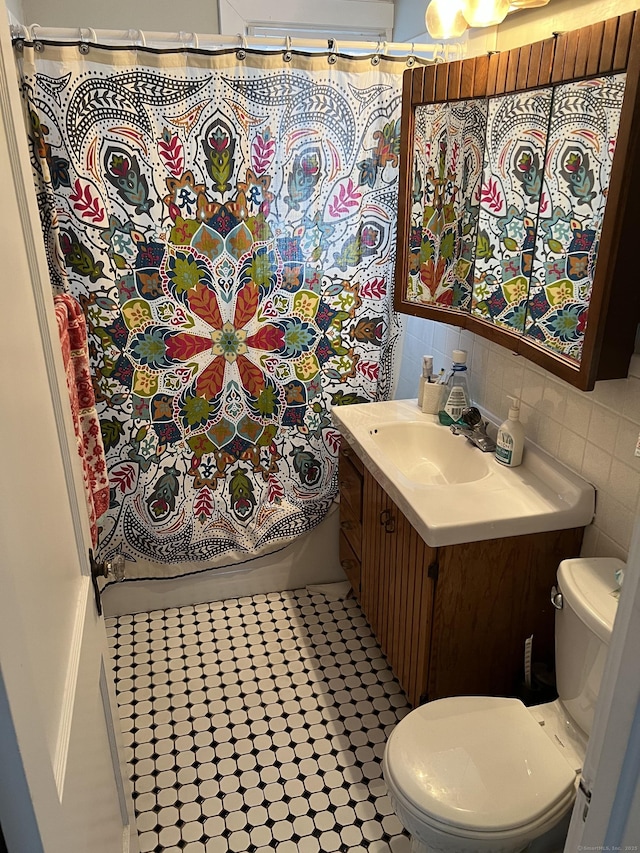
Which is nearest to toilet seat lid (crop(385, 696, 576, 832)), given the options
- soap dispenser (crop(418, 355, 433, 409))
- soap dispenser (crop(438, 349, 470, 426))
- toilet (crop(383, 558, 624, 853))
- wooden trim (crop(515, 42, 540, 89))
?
toilet (crop(383, 558, 624, 853))

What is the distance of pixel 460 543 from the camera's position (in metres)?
1.67

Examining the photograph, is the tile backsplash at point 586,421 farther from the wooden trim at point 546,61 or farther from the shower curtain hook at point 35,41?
the shower curtain hook at point 35,41

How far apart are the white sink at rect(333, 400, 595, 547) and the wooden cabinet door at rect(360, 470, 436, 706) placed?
10 centimetres

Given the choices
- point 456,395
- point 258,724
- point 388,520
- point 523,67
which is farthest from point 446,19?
point 258,724

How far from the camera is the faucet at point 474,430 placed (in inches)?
80.6

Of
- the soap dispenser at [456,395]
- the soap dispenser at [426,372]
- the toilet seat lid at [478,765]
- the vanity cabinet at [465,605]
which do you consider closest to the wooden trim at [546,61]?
the soap dispenser at [456,395]

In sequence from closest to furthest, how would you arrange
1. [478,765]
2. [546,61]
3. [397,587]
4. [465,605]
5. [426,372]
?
[478,765] → [546,61] → [465,605] → [397,587] → [426,372]

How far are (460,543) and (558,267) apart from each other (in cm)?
75

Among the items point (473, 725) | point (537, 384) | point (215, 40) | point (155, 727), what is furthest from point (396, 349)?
point (155, 727)

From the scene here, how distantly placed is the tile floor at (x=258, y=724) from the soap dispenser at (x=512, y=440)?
3.00 feet

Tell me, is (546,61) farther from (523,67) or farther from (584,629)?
(584,629)

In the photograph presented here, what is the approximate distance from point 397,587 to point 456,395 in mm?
682

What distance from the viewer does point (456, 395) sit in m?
2.19

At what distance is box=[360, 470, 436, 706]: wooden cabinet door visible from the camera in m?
1.79
